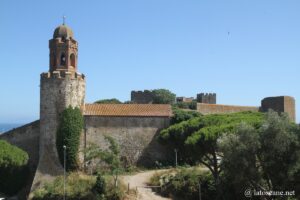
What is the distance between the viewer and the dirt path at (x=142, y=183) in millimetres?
31078

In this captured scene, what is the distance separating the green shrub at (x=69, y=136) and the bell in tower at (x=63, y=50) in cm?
392

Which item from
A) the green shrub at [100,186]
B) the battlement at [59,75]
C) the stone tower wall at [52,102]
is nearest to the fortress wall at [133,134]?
the stone tower wall at [52,102]

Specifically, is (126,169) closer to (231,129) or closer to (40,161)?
(40,161)

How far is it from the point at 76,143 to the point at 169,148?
8613 millimetres

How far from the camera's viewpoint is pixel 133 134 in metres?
39.9

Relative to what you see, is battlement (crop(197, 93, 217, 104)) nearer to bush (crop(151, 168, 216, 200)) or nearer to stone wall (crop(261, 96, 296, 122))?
stone wall (crop(261, 96, 296, 122))

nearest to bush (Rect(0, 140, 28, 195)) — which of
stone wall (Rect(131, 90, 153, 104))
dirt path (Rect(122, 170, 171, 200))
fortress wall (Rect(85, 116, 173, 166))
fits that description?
fortress wall (Rect(85, 116, 173, 166))

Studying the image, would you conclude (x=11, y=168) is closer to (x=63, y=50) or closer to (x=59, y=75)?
(x=59, y=75)

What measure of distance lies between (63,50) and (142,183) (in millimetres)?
13309

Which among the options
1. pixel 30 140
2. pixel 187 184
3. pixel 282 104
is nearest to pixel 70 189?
pixel 187 184

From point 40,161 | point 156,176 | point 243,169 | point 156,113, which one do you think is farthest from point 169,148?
point 243,169

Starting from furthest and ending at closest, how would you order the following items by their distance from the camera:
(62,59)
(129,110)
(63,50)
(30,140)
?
(129,110) → (30,140) → (62,59) → (63,50)

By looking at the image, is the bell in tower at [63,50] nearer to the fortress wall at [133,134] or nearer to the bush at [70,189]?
the fortress wall at [133,134]

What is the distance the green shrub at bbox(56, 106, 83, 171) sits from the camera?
36.0 m
